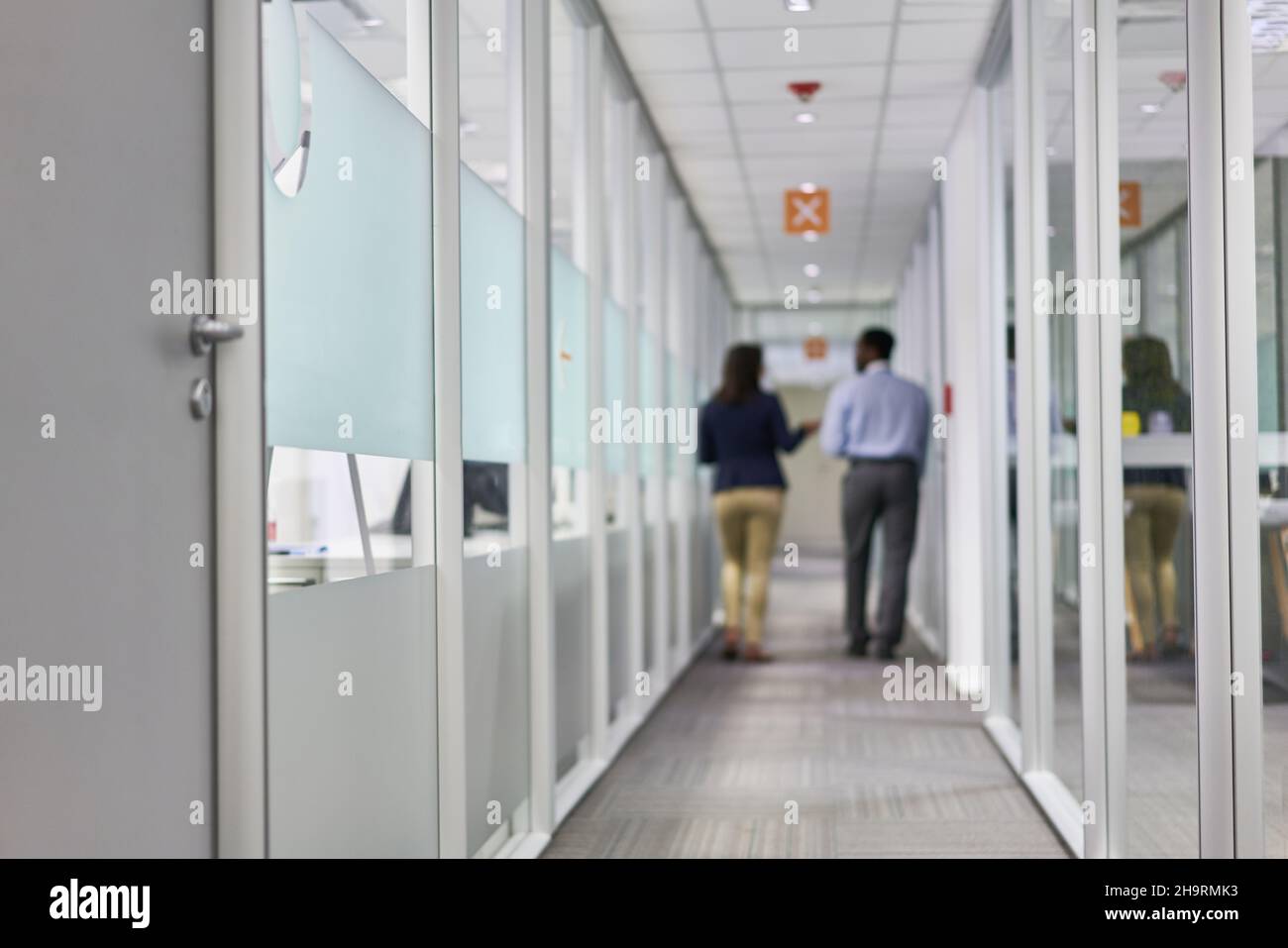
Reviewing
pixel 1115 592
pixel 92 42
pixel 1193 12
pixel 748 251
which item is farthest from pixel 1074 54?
pixel 748 251

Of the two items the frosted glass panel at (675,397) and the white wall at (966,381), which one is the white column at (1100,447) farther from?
the frosted glass panel at (675,397)

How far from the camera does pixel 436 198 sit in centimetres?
245

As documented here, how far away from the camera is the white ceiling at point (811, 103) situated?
404cm

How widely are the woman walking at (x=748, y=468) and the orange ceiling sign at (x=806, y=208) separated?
707mm

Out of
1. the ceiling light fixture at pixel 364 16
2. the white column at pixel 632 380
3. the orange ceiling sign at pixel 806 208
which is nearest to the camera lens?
the ceiling light fixture at pixel 364 16

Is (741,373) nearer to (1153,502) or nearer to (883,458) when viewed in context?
(883,458)

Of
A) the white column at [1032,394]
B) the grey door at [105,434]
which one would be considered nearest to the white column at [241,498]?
the grey door at [105,434]

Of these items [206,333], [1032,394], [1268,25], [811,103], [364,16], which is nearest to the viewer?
[206,333]

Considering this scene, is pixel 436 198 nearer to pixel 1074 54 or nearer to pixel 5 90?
pixel 5 90

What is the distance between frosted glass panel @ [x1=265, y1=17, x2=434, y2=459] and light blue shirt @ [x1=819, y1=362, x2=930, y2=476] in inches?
159

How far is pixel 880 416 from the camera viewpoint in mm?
6199

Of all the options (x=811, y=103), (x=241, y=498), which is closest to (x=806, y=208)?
(x=811, y=103)

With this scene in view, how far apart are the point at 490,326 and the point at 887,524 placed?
3.83m

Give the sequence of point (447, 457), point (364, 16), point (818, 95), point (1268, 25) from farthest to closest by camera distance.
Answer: point (818, 95) < point (447, 457) < point (364, 16) < point (1268, 25)
